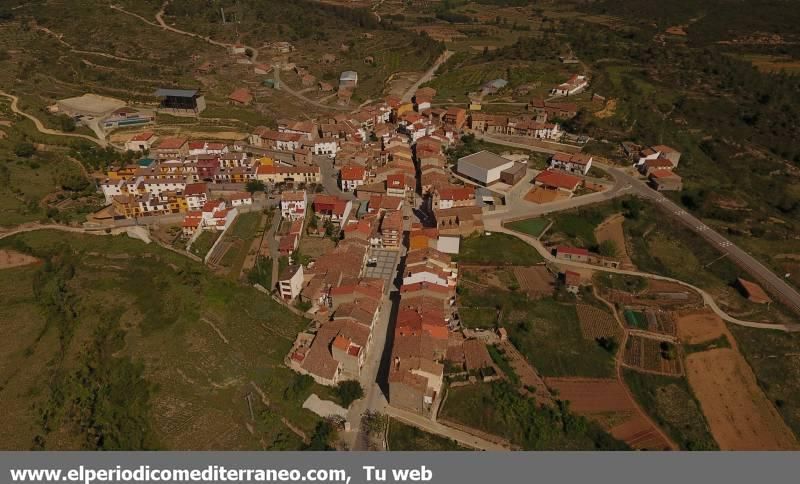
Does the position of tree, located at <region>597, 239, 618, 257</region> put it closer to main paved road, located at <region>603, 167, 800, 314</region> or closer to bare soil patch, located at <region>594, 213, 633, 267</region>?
bare soil patch, located at <region>594, 213, 633, 267</region>

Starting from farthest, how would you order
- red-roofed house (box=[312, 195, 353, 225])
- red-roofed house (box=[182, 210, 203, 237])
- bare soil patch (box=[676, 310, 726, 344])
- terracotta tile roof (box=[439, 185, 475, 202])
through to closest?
terracotta tile roof (box=[439, 185, 475, 202])
red-roofed house (box=[312, 195, 353, 225])
red-roofed house (box=[182, 210, 203, 237])
bare soil patch (box=[676, 310, 726, 344])

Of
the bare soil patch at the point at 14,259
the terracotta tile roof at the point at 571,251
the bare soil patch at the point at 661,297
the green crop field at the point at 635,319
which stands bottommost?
the green crop field at the point at 635,319

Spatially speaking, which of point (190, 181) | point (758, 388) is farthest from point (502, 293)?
point (190, 181)

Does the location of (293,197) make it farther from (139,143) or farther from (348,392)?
(139,143)

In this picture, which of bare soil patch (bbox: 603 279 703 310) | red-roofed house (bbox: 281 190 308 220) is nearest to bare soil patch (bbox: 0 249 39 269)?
red-roofed house (bbox: 281 190 308 220)

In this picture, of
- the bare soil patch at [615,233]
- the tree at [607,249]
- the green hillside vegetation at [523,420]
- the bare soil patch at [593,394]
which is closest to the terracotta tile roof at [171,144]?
the green hillside vegetation at [523,420]

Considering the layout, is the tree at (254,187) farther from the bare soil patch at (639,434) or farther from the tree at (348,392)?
the bare soil patch at (639,434)

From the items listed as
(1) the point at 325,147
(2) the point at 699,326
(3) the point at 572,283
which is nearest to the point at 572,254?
(3) the point at 572,283
